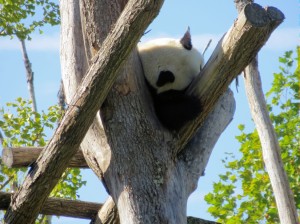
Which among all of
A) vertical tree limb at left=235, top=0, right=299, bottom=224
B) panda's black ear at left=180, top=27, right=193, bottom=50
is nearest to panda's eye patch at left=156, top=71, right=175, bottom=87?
panda's black ear at left=180, top=27, right=193, bottom=50

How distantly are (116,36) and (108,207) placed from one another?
179cm

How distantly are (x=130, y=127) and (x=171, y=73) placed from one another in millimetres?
768

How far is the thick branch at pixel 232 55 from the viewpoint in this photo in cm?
421

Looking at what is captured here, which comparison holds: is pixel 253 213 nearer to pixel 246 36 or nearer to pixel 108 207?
pixel 108 207

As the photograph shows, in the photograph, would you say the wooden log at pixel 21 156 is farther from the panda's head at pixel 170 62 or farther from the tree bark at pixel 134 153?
the panda's head at pixel 170 62

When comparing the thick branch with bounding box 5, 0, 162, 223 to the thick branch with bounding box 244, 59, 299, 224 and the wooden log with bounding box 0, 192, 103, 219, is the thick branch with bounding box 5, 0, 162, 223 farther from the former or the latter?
the thick branch with bounding box 244, 59, 299, 224

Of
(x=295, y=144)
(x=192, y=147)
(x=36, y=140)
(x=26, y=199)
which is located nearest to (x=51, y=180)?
(x=26, y=199)

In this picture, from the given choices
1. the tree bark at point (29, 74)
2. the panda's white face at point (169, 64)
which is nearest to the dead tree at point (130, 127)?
the panda's white face at point (169, 64)

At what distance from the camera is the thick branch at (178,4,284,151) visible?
4211 millimetres

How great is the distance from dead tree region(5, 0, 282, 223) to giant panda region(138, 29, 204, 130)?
0.33 ft

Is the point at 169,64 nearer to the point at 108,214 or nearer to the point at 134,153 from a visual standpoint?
the point at 134,153

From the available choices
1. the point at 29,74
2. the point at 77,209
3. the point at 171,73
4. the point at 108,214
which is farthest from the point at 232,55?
the point at 29,74

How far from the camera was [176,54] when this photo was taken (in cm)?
542

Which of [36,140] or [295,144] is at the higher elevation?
[295,144]
